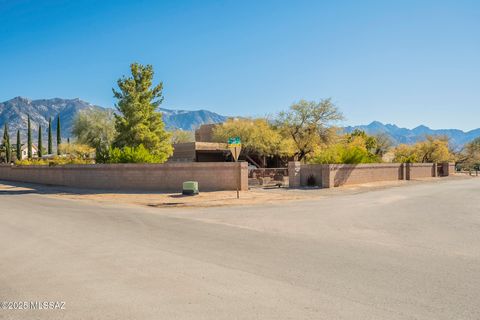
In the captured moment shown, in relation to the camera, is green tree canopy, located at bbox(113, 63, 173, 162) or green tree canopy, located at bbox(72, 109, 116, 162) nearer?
green tree canopy, located at bbox(113, 63, 173, 162)

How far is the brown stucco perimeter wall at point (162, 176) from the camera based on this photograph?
25.1 meters

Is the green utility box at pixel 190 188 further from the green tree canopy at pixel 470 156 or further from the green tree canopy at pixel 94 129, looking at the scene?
the green tree canopy at pixel 470 156

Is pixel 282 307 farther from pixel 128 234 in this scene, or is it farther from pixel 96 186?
pixel 96 186

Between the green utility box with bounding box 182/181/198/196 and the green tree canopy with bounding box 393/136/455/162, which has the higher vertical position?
the green tree canopy with bounding box 393/136/455/162

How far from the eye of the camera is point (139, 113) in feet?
104

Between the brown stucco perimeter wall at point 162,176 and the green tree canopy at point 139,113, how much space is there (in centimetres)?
464

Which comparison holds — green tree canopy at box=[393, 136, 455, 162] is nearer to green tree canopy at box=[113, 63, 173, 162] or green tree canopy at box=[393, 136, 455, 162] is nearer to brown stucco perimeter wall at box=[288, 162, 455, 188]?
brown stucco perimeter wall at box=[288, 162, 455, 188]

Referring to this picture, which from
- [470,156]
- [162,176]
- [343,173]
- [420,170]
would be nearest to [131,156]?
[162,176]

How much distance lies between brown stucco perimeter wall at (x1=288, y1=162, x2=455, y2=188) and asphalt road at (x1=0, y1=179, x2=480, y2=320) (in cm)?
1559

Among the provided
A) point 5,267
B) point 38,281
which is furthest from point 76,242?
point 38,281

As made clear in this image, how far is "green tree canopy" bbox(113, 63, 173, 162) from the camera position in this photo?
3209cm

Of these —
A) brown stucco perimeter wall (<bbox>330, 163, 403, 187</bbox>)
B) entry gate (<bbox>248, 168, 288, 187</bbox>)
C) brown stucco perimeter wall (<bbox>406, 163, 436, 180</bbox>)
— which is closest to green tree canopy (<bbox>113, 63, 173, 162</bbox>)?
entry gate (<bbox>248, 168, 288, 187</bbox>)

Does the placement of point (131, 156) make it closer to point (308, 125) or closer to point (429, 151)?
point (308, 125)

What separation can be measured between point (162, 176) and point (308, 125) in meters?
22.7
